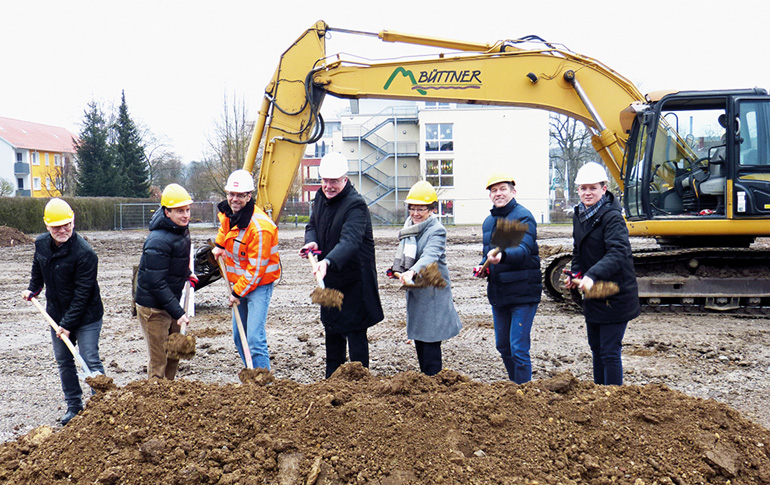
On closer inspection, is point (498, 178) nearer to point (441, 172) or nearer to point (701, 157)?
point (701, 157)

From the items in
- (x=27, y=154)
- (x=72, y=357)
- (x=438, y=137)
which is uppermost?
(x=27, y=154)

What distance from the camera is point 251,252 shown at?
4688mm

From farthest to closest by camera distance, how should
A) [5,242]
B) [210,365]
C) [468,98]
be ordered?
[5,242]
[468,98]
[210,365]

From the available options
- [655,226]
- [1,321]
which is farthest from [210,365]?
[655,226]

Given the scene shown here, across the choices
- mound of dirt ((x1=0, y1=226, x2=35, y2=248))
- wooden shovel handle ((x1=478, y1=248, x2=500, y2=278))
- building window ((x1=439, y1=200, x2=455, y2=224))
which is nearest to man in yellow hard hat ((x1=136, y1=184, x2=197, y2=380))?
wooden shovel handle ((x1=478, y1=248, x2=500, y2=278))

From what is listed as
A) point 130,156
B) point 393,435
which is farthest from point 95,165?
point 393,435

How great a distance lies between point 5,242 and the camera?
68.4 ft

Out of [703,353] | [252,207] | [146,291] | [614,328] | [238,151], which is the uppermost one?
[238,151]

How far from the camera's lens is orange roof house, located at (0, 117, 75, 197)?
175ft

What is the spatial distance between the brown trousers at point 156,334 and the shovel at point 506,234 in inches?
102

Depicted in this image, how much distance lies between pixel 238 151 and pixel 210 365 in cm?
2749

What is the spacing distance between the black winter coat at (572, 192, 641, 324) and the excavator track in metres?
4.43

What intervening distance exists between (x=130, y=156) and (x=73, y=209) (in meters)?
10.5

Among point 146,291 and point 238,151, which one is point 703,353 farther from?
point 238,151
